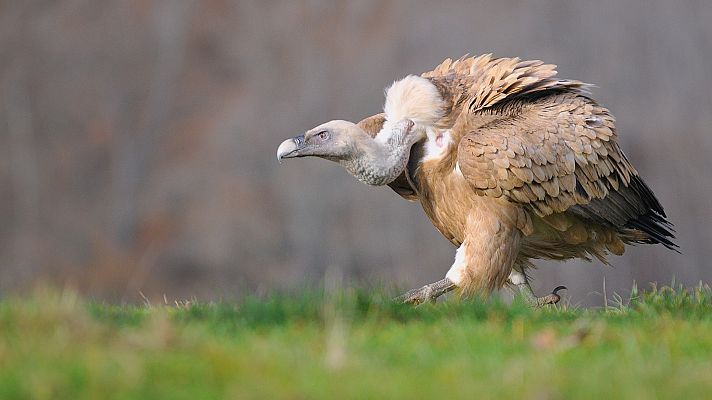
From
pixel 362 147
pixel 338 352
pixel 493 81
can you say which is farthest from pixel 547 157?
pixel 338 352

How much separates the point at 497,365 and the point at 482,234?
2.92m

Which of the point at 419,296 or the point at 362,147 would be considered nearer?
the point at 419,296

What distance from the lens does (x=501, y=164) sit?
21.0ft

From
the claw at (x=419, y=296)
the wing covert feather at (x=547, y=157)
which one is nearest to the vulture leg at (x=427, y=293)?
the claw at (x=419, y=296)

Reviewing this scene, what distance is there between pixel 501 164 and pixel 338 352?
10.1 ft

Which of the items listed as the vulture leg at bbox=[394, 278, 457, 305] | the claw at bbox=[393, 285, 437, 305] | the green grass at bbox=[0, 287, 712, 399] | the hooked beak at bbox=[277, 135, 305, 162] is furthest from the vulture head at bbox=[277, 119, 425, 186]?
the green grass at bbox=[0, 287, 712, 399]

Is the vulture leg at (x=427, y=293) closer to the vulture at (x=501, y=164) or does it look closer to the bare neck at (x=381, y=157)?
the vulture at (x=501, y=164)

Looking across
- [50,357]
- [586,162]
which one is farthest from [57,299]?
[586,162]

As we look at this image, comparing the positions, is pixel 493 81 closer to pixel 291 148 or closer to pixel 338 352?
pixel 291 148

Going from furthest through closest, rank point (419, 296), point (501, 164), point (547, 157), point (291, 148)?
point (291, 148)
point (547, 157)
point (501, 164)
point (419, 296)

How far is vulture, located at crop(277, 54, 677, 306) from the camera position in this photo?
650cm

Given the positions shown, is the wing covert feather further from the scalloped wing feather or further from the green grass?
the green grass

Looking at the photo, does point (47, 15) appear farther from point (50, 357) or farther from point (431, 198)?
point (50, 357)

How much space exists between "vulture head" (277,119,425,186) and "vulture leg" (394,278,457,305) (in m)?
0.84
